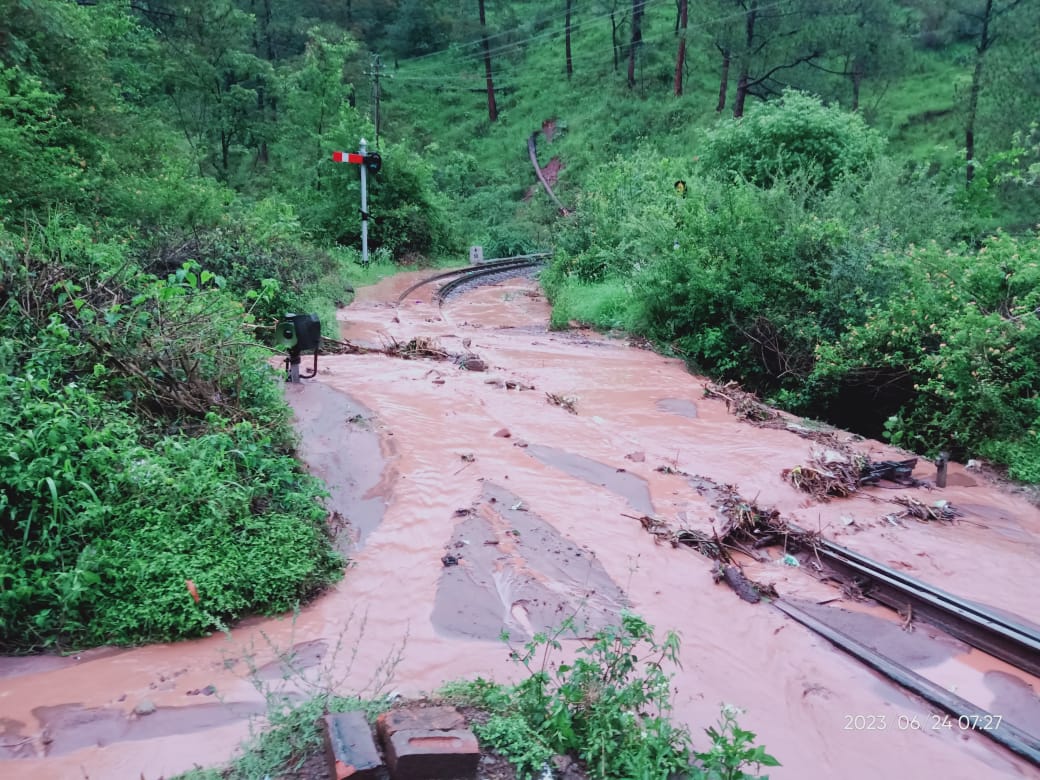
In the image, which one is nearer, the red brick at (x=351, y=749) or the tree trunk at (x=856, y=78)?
the red brick at (x=351, y=749)

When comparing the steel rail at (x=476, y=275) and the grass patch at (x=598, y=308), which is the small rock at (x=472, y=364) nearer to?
the grass patch at (x=598, y=308)

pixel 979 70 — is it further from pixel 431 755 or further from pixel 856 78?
pixel 431 755

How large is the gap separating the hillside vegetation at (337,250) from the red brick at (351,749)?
1.58 m

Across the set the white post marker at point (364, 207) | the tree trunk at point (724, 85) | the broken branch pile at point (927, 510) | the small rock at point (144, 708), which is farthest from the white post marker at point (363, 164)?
the small rock at point (144, 708)

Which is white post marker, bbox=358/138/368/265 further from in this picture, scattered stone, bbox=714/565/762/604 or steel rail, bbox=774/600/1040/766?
steel rail, bbox=774/600/1040/766

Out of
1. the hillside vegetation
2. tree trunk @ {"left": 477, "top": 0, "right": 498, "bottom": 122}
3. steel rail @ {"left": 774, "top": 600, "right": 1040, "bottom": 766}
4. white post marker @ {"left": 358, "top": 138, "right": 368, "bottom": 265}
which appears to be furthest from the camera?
tree trunk @ {"left": 477, "top": 0, "right": 498, "bottom": 122}

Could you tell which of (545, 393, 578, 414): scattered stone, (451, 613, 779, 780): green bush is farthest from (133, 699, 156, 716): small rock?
(545, 393, 578, 414): scattered stone

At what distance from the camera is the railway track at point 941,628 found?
13.1ft

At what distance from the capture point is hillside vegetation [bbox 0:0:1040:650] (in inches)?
183

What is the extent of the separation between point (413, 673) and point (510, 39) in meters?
45.9

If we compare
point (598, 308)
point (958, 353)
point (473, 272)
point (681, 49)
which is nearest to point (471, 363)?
point (958, 353)
